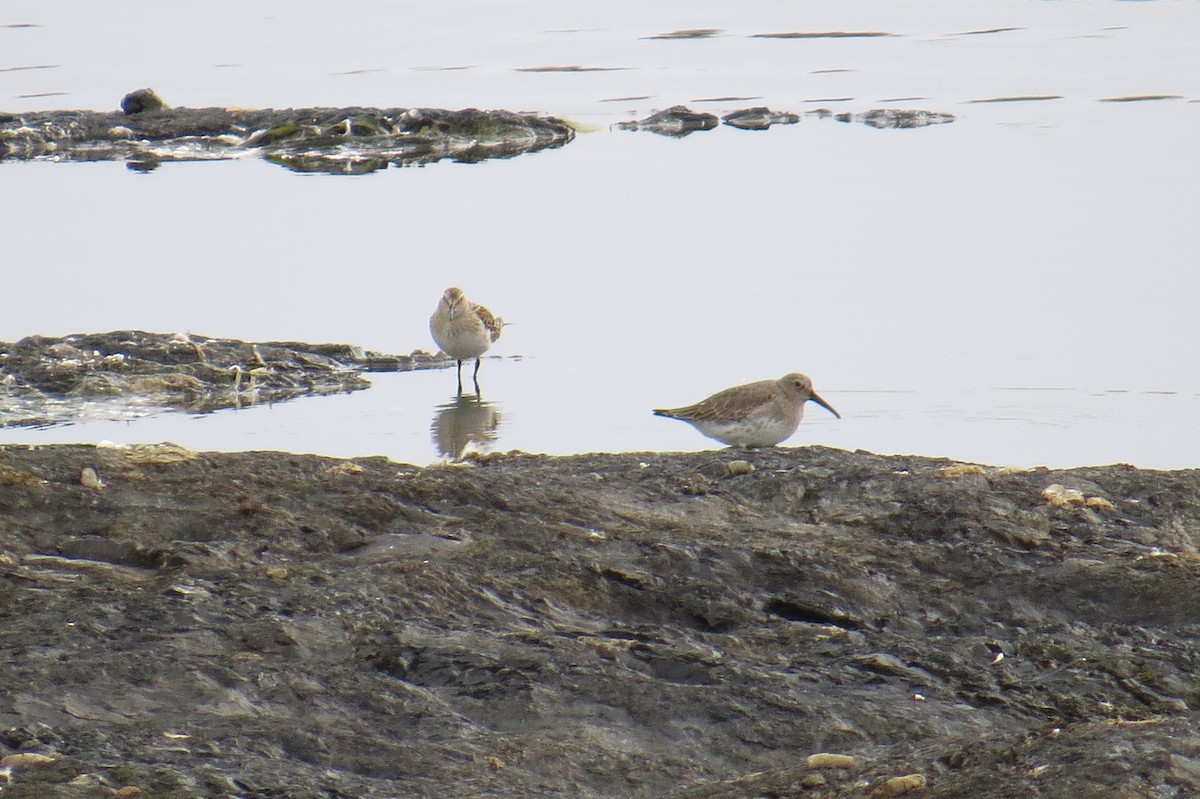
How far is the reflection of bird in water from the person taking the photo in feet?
32.2

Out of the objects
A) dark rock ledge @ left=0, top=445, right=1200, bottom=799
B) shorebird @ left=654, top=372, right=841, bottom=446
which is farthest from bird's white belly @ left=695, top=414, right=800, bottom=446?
dark rock ledge @ left=0, top=445, right=1200, bottom=799

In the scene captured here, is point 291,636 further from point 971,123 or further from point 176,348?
point 971,123

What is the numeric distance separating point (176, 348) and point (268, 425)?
4.71 ft

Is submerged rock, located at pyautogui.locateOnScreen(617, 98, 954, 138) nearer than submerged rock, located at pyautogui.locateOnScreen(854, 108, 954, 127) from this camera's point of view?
No

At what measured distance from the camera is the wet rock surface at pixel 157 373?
10219 mm

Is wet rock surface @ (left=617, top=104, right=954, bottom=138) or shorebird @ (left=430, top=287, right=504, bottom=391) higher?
wet rock surface @ (left=617, top=104, right=954, bottom=138)

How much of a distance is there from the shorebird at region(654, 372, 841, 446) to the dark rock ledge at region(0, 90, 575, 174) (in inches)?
457

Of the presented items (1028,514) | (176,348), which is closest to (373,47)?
(176,348)

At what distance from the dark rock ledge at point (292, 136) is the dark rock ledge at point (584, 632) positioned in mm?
14252

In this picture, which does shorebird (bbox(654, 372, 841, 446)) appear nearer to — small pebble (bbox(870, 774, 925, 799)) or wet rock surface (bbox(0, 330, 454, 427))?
wet rock surface (bbox(0, 330, 454, 427))

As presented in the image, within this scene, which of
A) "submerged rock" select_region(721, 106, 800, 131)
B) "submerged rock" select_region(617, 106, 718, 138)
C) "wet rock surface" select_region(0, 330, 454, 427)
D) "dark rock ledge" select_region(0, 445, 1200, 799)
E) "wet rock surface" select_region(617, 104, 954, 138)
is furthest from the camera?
"submerged rock" select_region(617, 106, 718, 138)

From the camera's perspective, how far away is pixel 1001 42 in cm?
2645

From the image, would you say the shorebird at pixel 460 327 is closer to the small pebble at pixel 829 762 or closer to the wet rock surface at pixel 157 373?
the wet rock surface at pixel 157 373

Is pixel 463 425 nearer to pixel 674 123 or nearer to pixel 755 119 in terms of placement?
pixel 755 119
